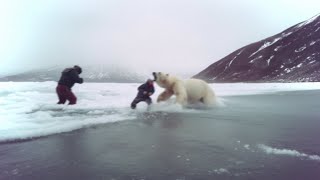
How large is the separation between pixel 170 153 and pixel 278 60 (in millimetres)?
148593

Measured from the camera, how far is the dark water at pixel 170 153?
21.5 ft

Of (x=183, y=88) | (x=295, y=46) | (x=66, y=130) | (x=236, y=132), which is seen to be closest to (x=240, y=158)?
(x=236, y=132)

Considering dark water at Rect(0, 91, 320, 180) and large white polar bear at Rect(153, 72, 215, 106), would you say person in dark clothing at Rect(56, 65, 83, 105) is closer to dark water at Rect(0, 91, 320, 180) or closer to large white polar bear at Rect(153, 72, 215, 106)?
large white polar bear at Rect(153, 72, 215, 106)

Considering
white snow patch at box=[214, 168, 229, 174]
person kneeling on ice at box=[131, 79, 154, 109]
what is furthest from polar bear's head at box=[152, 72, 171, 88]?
white snow patch at box=[214, 168, 229, 174]

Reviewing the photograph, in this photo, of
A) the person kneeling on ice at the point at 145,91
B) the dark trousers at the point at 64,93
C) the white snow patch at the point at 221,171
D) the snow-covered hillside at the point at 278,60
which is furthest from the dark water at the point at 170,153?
the snow-covered hillside at the point at 278,60

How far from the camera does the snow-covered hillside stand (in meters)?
133

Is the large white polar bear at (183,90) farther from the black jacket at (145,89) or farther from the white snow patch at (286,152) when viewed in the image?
the white snow patch at (286,152)

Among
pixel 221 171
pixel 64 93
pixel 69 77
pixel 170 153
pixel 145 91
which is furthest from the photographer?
pixel 69 77

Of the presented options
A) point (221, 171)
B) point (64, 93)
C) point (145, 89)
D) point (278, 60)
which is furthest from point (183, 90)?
point (278, 60)

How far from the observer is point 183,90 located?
17953mm

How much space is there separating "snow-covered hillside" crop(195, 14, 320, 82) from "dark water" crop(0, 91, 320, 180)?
367 feet

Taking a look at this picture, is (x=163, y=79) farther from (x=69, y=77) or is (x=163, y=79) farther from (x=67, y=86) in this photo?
(x=67, y=86)

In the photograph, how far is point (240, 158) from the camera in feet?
24.8

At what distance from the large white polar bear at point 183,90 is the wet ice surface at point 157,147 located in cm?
368
